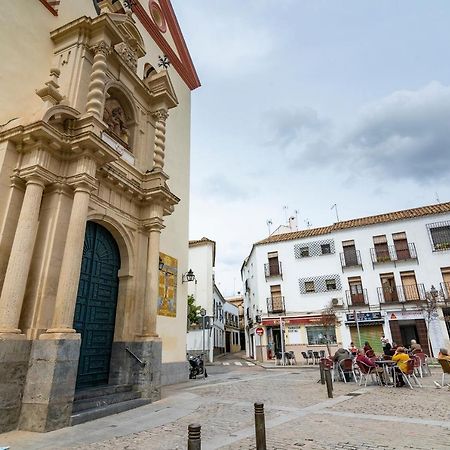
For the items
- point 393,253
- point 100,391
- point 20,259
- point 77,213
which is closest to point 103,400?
point 100,391

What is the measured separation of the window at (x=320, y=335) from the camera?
24.8 meters

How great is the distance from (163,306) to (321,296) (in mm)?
18141

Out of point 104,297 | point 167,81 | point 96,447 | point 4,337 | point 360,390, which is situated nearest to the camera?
point 96,447

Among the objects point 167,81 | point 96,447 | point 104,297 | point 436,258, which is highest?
point 167,81

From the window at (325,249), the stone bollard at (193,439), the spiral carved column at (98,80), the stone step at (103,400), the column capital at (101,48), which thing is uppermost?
the window at (325,249)

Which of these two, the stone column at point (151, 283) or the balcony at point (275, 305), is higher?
the balcony at point (275, 305)

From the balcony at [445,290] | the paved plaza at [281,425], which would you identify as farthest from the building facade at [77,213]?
the balcony at [445,290]

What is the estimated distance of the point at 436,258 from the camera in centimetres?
2303

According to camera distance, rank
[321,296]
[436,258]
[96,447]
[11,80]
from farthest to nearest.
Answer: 1. [321,296]
2. [436,258]
3. [11,80]
4. [96,447]

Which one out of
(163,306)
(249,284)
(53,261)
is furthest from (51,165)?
(249,284)

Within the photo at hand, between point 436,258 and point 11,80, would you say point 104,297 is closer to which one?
point 11,80

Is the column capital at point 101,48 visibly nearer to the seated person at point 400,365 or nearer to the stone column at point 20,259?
the stone column at point 20,259

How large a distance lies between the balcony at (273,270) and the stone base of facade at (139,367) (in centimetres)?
2106

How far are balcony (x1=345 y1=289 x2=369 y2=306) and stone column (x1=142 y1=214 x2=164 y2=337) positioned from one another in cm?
1983
